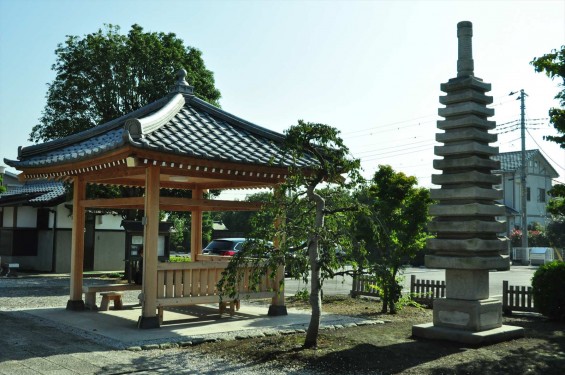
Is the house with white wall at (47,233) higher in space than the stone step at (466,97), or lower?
lower

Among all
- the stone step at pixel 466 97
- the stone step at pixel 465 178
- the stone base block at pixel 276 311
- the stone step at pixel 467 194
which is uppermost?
the stone step at pixel 466 97

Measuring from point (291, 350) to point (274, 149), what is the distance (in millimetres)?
4817

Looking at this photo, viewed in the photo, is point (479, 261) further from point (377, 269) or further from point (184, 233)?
point (184, 233)

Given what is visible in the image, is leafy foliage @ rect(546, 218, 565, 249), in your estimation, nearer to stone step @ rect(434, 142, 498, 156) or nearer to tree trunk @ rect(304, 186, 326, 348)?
stone step @ rect(434, 142, 498, 156)

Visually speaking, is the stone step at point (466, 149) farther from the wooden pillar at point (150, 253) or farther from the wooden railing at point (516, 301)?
the wooden pillar at point (150, 253)

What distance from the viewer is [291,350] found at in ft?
27.9

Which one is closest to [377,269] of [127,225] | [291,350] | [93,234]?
[291,350]

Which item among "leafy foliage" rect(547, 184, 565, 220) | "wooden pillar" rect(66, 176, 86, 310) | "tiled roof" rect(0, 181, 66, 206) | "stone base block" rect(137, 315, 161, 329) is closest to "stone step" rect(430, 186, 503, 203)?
"leafy foliage" rect(547, 184, 565, 220)

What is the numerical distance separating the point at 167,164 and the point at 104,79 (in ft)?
46.7

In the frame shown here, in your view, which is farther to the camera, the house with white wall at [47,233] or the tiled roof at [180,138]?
the house with white wall at [47,233]

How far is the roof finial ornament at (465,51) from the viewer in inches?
420

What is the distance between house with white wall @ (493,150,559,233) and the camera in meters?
46.3

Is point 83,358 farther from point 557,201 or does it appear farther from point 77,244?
point 557,201

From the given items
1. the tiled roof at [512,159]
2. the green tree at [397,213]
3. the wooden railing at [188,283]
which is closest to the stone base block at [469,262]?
the green tree at [397,213]
